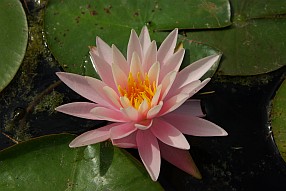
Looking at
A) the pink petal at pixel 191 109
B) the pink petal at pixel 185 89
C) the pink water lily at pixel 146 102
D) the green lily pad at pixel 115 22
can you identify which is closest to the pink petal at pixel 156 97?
the pink water lily at pixel 146 102

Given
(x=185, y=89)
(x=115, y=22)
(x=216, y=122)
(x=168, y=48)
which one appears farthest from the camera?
(x=115, y=22)

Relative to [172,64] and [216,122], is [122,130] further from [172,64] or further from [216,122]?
[216,122]

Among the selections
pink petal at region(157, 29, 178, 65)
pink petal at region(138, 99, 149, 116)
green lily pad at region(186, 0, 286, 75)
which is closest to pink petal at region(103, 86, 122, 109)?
pink petal at region(138, 99, 149, 116)

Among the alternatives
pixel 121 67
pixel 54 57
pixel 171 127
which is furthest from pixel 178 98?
pixel 54 57

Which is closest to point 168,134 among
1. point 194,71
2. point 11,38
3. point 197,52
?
point 194,71

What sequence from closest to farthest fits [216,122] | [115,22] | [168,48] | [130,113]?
[130,113] < [168,48] < [216,122] < [115,22]

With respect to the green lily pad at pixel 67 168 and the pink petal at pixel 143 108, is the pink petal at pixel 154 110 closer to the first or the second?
the pink petal at pixel 143 108

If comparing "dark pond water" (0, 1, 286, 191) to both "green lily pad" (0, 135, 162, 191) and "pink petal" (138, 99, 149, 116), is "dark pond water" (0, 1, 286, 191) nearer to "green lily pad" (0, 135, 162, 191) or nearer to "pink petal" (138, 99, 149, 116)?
"green lily pad" (0, 135, 162, 191)
